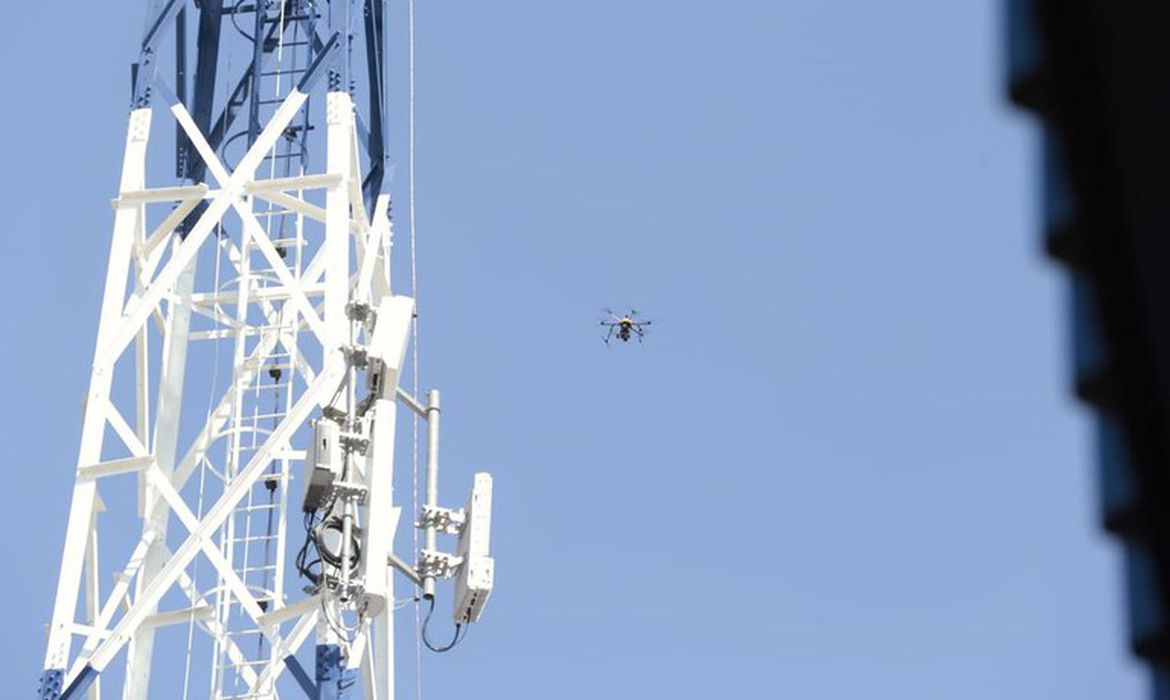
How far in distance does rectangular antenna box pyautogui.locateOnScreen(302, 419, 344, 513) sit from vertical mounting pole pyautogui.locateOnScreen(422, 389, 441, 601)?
125 cm

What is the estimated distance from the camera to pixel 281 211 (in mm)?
28594

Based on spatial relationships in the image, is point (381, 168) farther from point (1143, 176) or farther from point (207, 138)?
point (1143, 176)

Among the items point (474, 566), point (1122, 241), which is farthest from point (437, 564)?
point (1122, 241)

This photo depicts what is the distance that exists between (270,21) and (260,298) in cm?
455

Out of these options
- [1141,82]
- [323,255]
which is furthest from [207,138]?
[1141,82]

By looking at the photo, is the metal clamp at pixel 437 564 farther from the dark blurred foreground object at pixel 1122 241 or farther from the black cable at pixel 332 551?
the dark blurred foreground object at pixel 1122 241

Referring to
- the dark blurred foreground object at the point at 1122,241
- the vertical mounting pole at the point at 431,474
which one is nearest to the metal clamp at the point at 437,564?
the vertical mounting pole at the point at 431,474

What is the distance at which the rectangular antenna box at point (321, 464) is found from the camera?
23.2 meters

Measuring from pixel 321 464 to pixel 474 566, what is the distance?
2.10m

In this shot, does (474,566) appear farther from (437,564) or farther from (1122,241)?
(1122,241)

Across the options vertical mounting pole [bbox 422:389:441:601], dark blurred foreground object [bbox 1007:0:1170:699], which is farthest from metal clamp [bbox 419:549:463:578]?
dark blurred foreground object [bbox 1007:0:1170:699]

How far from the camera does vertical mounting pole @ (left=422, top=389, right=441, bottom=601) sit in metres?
23.6

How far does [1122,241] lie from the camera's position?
441 cm

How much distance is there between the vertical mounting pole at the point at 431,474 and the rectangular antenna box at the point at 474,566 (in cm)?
37
